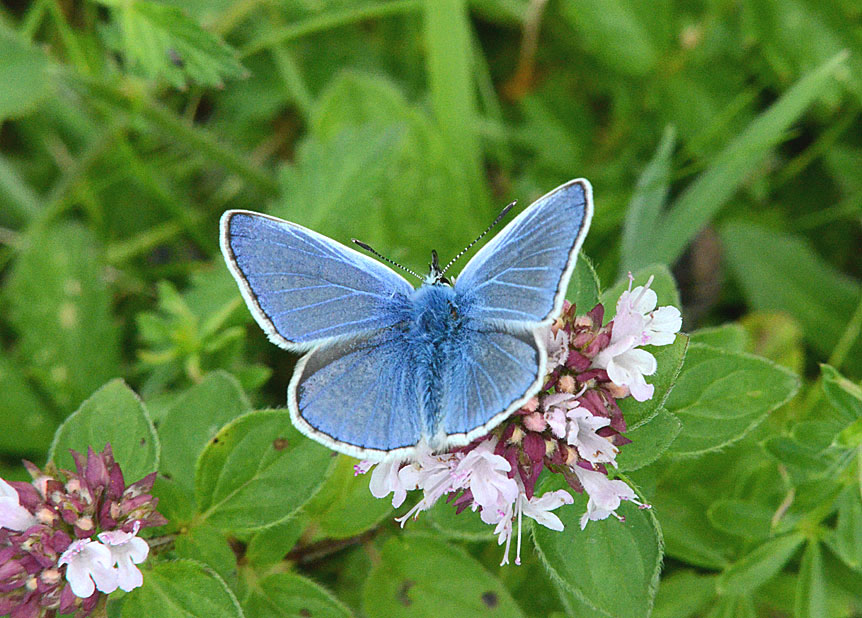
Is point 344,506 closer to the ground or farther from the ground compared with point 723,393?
closer to the ground

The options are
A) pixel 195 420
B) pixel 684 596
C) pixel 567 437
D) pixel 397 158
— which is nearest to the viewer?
pixel 567 437

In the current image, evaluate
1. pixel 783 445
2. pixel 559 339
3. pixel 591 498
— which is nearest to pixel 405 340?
pixel 559 339

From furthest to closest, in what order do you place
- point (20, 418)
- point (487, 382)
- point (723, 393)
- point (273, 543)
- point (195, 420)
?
point (20, 418), point (195, 420), point (273, 543), point (723, 393), point (487, 382)

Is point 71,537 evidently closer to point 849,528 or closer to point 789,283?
point 849,528

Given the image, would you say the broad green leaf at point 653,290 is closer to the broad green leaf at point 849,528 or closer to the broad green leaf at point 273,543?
the broad green leaf at point 849,528

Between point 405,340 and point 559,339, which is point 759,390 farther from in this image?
point 405,340

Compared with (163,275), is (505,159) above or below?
above

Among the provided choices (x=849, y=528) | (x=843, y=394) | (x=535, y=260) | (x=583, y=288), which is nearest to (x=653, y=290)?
(x=583, y=288)

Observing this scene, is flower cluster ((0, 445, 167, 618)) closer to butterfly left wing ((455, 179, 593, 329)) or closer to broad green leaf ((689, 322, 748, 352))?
butterfly left wing ((455, 179, 593, 329))
